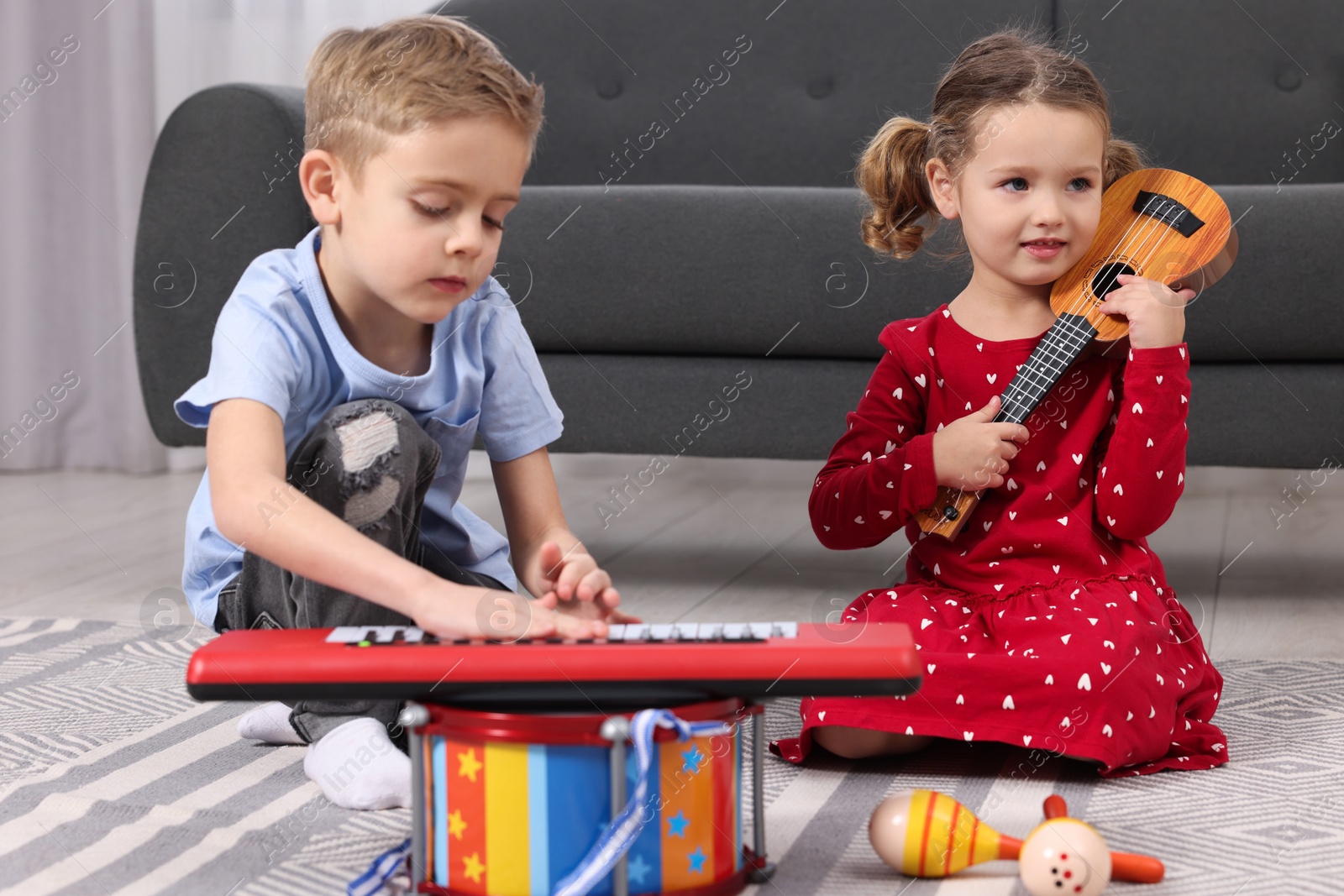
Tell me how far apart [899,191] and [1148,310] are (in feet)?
0.92

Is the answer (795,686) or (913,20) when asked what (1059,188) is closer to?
(795,686)

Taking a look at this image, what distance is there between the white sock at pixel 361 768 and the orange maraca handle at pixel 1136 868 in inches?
17.2

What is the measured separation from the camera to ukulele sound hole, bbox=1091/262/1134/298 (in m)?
1.07

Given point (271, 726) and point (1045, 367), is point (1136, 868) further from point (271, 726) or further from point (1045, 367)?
point (271, 726)

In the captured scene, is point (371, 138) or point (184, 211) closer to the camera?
point (371, 138)

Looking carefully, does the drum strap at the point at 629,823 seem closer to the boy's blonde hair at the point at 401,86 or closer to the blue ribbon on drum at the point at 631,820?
the blue ribbon on drum at the point at 631,820

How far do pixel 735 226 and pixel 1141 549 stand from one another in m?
0.63

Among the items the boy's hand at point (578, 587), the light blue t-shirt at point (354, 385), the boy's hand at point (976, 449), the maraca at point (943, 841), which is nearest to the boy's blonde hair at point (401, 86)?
the light blue t-shirt at point (354, 385)

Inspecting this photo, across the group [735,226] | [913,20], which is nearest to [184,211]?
[735,226]

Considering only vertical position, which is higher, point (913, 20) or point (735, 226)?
point (913, 20)

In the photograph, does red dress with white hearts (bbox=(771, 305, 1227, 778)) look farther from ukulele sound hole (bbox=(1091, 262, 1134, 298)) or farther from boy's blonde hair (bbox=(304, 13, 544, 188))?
boy's blonde hair (bbox=(304, 13, 544, 188))

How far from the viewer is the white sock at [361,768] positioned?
880 mm

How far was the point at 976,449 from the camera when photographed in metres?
1.03

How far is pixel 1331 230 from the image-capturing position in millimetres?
1414
